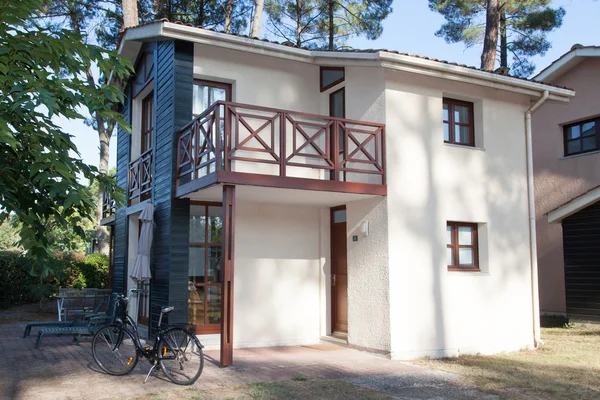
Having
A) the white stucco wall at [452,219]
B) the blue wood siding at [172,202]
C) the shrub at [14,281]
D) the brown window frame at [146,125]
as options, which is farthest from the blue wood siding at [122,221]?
the white stucco wall at [452,219]

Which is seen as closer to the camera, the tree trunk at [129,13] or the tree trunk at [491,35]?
the tree trunk at [129,13]

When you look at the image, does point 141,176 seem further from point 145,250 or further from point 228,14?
point 228,14

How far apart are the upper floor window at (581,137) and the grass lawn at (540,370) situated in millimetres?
5564

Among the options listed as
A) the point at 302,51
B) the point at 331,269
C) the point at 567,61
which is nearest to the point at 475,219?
the point at 331,269

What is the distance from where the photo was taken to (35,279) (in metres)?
17.2

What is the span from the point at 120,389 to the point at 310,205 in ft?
17.2

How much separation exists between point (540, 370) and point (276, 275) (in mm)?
4717

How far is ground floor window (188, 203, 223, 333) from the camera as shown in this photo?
414 inches

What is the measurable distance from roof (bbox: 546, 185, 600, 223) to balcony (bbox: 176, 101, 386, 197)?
18.5 ft

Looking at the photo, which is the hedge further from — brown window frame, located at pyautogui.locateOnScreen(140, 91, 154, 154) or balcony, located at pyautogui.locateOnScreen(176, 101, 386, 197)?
balcony, located at pyautogui.locateOnScreen(176, 101, 386, 197)

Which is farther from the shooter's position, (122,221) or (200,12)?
(200,12)

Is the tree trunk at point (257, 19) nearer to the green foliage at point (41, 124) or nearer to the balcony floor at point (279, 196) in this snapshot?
the balcony floor at point (279, 196)

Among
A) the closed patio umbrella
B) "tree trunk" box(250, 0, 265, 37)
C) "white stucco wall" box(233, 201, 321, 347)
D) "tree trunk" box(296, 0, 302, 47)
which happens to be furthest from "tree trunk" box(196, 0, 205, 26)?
the closed patio umbrella

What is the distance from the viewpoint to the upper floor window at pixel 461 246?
35.0 ft
